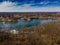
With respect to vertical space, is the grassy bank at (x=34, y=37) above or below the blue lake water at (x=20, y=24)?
below

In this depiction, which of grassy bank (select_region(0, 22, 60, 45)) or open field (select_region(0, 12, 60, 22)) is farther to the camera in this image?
open field (select_region(0, 12, 60, 22))

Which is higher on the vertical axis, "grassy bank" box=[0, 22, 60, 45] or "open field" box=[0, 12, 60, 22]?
"open field" box=[0, 12, 60, 22]

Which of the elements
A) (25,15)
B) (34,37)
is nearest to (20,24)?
(25,15)

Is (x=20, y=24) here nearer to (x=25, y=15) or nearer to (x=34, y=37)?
(x=25, y=15)

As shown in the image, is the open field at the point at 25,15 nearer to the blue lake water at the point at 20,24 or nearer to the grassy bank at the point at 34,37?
the blue lake water at the point at 20,24

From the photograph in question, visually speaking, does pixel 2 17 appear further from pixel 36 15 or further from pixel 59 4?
pixel 59 4

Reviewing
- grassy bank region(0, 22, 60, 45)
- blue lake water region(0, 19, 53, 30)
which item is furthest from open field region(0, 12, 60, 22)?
grassy bank region(0, 22, 60, 45)

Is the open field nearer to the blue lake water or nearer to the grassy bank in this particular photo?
the blue lake water

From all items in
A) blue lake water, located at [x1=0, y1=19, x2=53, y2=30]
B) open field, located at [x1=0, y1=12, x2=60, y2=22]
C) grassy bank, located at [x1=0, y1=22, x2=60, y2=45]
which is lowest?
grassy bank, located at [x1=0, y1=22, x2=60, y2=45]

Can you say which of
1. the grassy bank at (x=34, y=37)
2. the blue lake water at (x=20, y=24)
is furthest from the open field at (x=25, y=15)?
the grassy bank at (x=34, y=37)

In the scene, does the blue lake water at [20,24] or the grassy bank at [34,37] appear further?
the blue lake water at [20,24]
